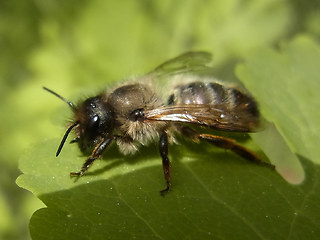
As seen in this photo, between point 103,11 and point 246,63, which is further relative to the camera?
point 103,11

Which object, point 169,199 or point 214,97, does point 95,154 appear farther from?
point 214,97

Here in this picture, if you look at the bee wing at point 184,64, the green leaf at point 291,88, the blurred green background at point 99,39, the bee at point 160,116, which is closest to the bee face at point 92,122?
the bee at point 160,116

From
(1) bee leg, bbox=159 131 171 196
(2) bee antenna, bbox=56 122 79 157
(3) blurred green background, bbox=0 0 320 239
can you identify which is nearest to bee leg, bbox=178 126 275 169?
(1) bee leg, bbox=159 131 171 196

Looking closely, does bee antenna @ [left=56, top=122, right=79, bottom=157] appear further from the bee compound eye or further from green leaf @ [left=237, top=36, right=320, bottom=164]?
green leaf @ [left=237, top=36, right=320, bottom=164]

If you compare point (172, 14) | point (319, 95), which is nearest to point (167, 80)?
point (319, 95)

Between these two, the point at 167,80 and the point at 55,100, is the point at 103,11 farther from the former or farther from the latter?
the point at 167,80

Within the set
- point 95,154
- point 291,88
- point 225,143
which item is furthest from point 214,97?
point 95,154

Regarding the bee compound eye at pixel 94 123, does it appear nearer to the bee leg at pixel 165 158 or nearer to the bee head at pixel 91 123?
the bee head at pixel 91 123
